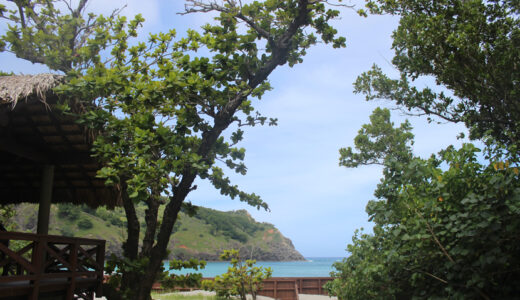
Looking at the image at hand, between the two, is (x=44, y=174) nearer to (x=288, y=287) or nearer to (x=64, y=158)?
(x=64, y=158)

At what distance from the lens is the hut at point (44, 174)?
4.77 metres

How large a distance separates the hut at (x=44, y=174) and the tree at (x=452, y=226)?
4.10 m

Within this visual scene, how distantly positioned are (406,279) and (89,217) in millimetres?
55729

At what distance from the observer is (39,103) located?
581cm

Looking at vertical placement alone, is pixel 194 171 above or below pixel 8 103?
below

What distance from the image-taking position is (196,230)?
69250 millimetres

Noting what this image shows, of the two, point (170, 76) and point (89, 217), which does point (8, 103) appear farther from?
point (89, 217)

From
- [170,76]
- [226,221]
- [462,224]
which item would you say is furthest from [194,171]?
[226,221]

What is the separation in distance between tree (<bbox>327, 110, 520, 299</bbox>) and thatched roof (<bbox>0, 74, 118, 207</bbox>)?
4.80 m

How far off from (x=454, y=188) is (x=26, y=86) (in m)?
5.54

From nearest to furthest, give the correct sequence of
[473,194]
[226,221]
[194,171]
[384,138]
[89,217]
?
[473,194], [194,171], [384,138], [89,217], [226,221]

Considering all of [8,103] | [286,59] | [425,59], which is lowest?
[8,103]

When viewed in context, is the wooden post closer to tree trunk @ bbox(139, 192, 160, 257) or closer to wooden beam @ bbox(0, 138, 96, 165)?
wooden beam @ bbox(0, 138, 96, 165)

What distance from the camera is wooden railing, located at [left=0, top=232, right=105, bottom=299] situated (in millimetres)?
4469
